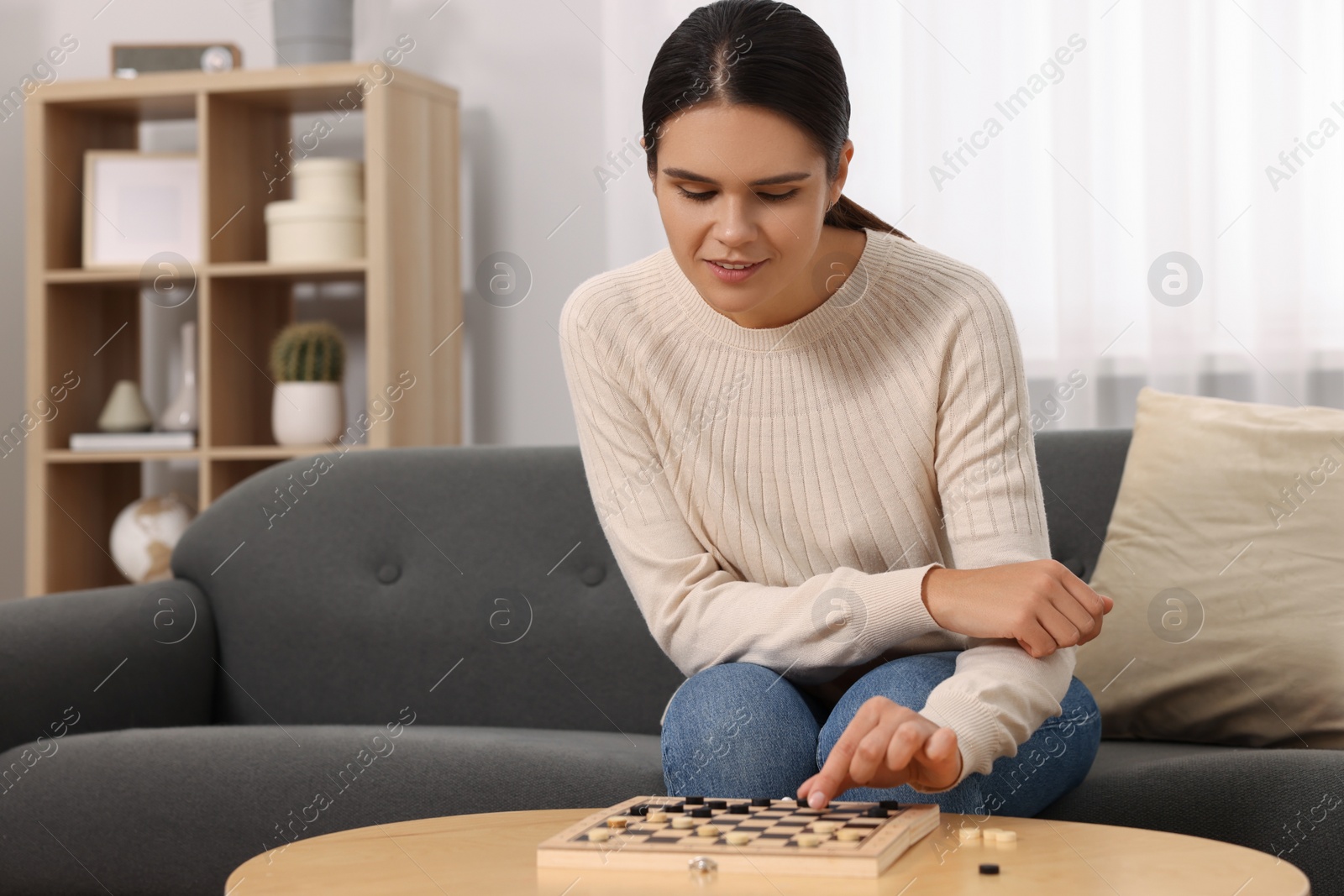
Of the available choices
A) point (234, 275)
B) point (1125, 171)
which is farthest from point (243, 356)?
point (1125, 171)

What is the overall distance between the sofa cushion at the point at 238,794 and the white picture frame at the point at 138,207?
1.55m

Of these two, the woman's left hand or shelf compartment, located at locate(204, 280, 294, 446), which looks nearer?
the woman's left hand

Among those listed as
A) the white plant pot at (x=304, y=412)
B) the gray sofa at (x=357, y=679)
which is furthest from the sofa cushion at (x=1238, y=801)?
the white plant pot at (x=304, y=412)

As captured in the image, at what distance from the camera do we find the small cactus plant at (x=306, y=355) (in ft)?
8.89

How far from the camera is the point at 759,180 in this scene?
1.12 meters

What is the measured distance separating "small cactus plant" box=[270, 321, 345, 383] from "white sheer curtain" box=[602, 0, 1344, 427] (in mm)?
1080

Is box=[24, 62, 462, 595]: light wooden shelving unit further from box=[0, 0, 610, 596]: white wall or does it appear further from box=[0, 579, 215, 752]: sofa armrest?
box=[0, 579, 215, 752]: sofa armrest

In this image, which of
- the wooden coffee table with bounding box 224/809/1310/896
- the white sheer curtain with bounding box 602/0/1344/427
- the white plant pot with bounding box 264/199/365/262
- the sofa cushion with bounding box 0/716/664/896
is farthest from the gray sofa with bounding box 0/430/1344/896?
the white plant pot with bounding box 264/199/365/262

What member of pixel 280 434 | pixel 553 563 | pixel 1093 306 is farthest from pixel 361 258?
pixel 1093 306

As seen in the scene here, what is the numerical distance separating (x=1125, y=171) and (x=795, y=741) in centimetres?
163

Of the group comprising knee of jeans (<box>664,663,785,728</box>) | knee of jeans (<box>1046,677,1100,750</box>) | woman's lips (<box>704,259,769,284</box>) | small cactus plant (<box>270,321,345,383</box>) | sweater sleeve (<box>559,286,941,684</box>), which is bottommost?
knee of jeans (<box>1046,677,1100,750</box>)

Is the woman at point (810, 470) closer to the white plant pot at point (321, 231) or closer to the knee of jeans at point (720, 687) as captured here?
the knee of jeans at point (720, 687)

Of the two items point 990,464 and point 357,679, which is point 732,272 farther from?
point 357,679

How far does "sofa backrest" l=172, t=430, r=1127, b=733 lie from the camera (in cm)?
178
